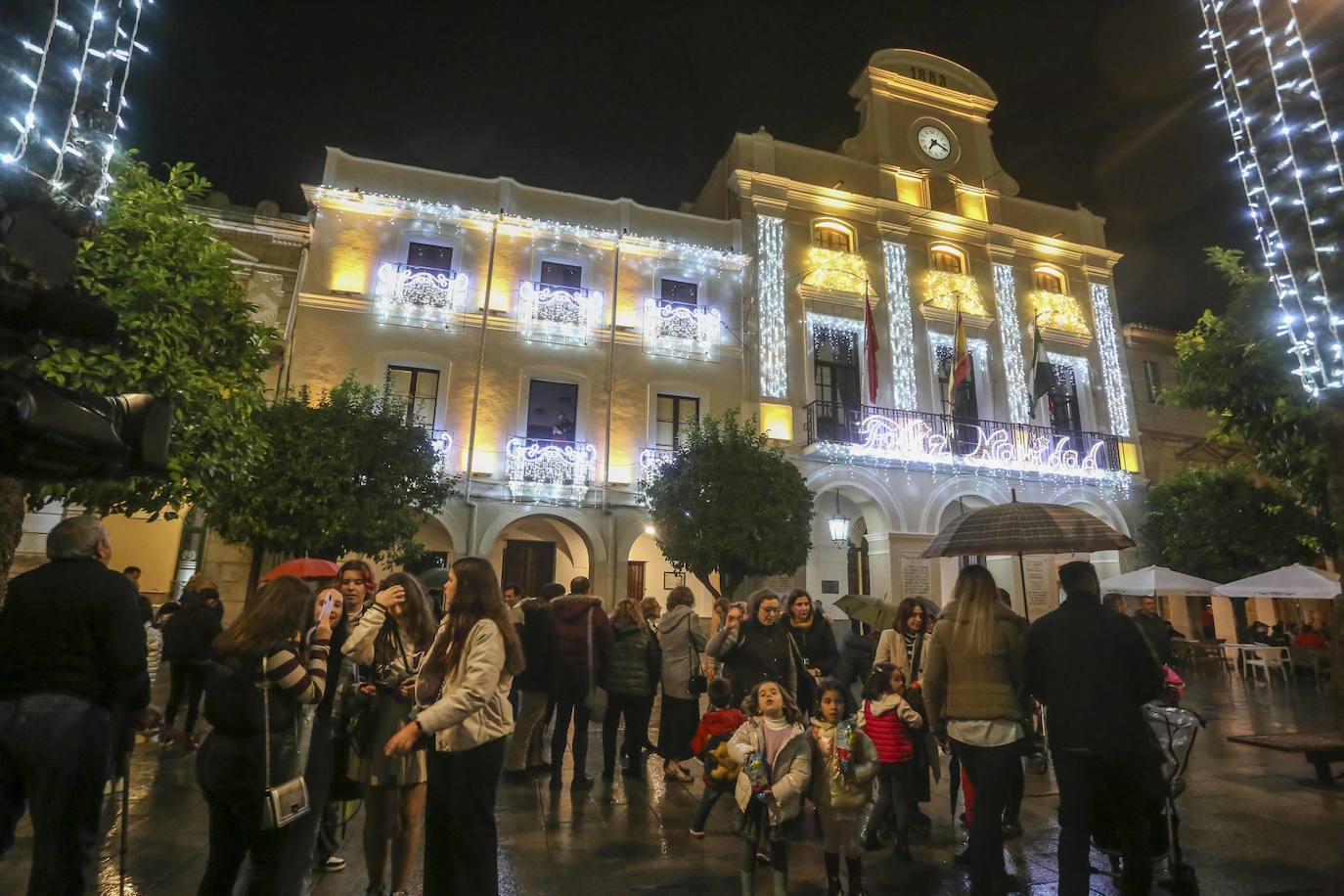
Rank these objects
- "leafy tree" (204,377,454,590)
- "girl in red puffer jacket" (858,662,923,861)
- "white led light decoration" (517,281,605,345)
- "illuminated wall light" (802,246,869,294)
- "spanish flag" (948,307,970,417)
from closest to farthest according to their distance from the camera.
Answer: "girl in red puffer jacket" (858,662,923,861) < "leafy tree" (204,377,454,590) < "spanish flag" (948,307,970,417) < "white led light decoration" (517,281,605,345) < "illuminated wall light" (802,246,869,294)

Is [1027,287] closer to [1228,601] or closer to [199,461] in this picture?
[1228,601]

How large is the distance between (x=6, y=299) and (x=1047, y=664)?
4.52 meters

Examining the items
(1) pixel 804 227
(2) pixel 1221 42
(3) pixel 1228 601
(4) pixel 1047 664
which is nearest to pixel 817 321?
(1) pixel 804 227

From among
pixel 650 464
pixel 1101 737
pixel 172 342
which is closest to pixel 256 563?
pixel 172 342

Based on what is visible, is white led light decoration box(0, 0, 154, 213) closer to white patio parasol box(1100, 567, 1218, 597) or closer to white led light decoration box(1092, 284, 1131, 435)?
white patio parasol box(1100, 567, 1218, 597)

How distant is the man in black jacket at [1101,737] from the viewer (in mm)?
3314

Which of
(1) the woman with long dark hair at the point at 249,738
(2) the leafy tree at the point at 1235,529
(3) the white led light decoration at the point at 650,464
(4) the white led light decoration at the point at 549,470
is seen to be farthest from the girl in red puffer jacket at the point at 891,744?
(2) the leafy tree at the point at 1235,529

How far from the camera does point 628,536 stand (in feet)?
50.4

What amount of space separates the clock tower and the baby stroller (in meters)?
18.3

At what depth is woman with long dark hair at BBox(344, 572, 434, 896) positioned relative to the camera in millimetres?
3645

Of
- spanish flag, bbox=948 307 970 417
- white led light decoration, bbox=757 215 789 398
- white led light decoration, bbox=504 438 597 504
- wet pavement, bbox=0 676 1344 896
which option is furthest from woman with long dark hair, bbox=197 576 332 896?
spanish flag, bbox=948 307 970 417

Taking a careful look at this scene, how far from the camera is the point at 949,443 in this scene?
17.2 m

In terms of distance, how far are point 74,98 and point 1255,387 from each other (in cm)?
1312

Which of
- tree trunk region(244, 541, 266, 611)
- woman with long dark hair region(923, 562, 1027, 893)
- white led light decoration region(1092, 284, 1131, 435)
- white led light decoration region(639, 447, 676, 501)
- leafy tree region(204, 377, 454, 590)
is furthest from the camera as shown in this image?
white led light decoration region(1092, 284, 1131, 435)
